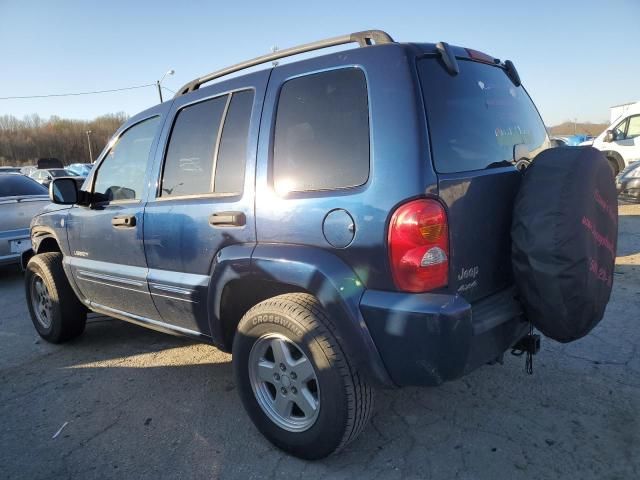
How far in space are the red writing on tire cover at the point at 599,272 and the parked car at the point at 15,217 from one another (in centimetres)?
700

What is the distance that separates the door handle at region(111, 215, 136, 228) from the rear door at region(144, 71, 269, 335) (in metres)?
0.16

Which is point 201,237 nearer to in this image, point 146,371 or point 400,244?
point 400,244

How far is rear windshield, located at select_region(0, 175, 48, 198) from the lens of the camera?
6.97 m

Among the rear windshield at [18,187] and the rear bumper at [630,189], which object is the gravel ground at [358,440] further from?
the rear bumper at [630,189]

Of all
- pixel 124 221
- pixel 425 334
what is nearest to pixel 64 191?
pixel 124 221

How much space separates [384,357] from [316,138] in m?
1.06

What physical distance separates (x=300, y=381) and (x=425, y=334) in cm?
75

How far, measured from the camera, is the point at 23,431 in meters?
2.74

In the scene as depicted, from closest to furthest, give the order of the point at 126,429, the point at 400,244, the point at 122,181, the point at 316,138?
the point at 400,244 → the point at 316,138 → the point at 126,429 → the point at 122,181

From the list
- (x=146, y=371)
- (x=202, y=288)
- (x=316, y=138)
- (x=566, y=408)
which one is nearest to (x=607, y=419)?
(x=566, y=408)

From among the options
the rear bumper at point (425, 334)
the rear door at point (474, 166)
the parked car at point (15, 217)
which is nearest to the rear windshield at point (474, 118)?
the rear door at point (474, 166)

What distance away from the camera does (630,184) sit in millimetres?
8328

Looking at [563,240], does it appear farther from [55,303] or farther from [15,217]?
[15,217]

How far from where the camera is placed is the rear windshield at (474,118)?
201 cm
